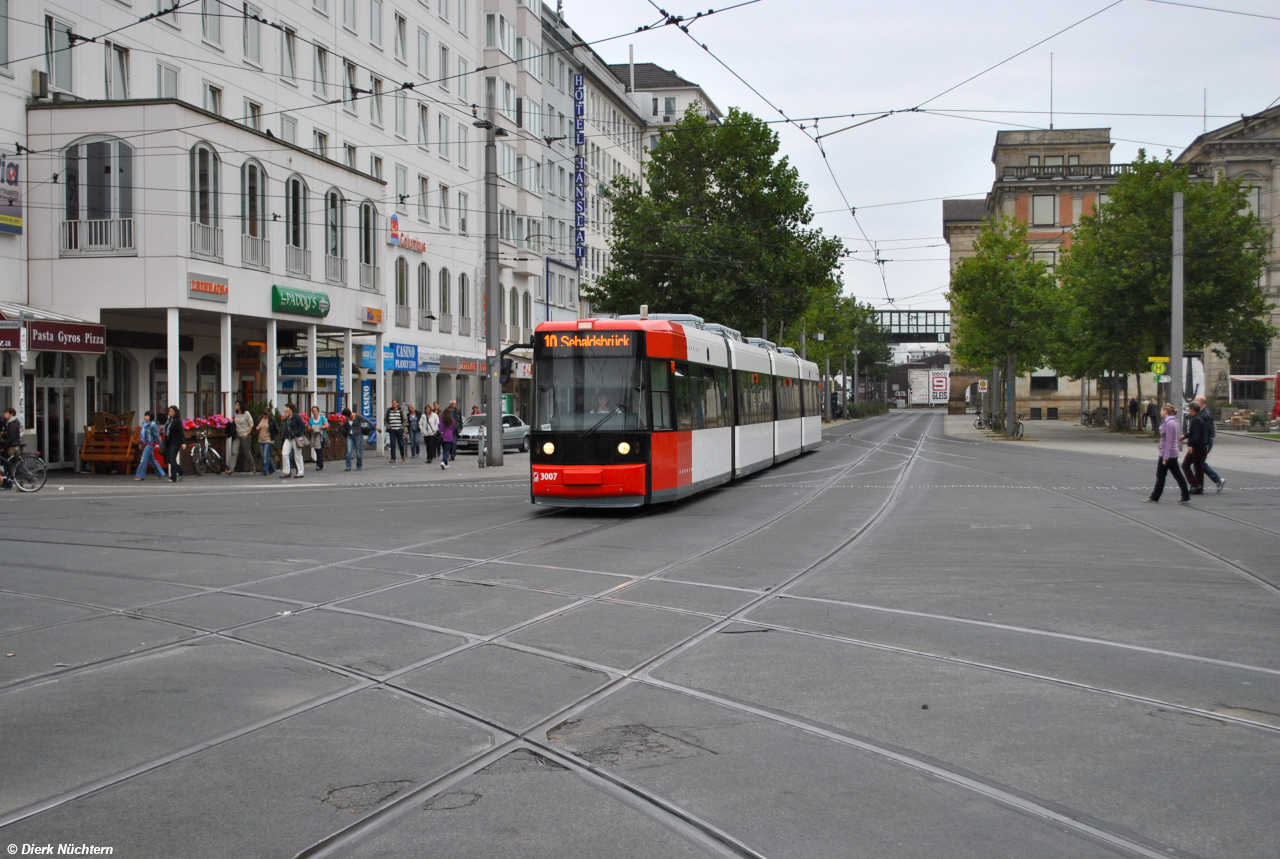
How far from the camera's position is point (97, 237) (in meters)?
28.4

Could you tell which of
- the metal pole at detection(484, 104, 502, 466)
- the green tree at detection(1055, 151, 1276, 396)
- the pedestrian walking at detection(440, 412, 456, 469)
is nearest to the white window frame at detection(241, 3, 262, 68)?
the metal pole at detection(484, 104, 502, 466)

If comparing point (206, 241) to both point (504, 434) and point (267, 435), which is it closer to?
point (267, 435)

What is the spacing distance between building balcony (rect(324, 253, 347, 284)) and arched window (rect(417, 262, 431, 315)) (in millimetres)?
9766

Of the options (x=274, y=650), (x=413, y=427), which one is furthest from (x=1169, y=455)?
(x=413, y=427)

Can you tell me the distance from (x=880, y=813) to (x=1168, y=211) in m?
47.4

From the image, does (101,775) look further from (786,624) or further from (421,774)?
(786,624)

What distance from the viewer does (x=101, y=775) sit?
5.14 meters

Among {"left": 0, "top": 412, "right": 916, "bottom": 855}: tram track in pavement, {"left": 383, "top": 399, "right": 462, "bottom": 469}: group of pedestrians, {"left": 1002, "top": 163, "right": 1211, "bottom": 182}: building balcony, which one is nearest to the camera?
{"left": 0, "top": 412, "right": 916, "bottom": 855}: tram track in pavement

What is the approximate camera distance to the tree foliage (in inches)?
2104

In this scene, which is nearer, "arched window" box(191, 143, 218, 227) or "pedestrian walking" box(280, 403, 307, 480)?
"pedestrian walking" box(280, 403, 307, 480)

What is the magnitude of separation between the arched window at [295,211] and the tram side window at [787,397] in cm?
1487

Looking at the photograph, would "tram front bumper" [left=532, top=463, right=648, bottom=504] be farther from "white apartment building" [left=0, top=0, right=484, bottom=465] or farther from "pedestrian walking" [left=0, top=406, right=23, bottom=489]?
"white apartment building" [left=0, top=0, right=484, bottom=465]

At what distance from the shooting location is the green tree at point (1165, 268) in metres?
46.1

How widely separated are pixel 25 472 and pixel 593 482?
509 inches
